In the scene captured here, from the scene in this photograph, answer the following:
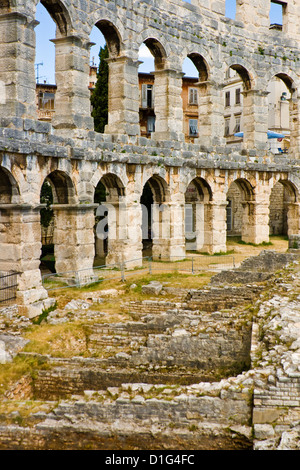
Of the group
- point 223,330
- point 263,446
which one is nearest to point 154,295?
point 223,330

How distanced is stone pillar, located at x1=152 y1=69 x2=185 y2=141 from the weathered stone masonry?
47 millimetres

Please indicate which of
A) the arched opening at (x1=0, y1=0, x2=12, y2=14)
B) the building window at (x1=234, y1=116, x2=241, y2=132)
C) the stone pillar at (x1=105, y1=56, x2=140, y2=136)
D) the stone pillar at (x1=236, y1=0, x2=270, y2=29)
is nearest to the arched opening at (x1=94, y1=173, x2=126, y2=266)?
the stone pillar at (x1=105, y1=56, x2=140, y2=136)

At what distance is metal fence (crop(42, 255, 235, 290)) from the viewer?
19.3 m

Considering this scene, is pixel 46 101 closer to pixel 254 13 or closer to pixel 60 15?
pixel 254 13

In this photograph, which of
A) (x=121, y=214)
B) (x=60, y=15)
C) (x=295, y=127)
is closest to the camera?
(x=60, y=15)

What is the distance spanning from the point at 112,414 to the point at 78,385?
214 cm

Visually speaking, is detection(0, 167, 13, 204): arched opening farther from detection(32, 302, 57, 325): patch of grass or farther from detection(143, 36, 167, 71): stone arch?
detection(143, 36, 167, 71): stone arch

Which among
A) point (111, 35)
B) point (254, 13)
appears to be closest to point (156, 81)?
point (111, 35)

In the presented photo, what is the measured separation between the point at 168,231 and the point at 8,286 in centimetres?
966

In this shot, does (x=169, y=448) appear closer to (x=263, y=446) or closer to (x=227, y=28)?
(x=263, y=446)

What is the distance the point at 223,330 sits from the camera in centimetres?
1294

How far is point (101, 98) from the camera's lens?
3105 centimetres

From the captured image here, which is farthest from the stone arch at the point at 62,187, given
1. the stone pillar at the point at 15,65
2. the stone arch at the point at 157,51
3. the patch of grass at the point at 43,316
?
the stone arch at the point at 157,51

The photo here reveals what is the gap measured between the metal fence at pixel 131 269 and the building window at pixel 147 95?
21042 millimetres
